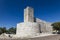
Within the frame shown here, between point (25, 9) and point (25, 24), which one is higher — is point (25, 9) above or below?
above

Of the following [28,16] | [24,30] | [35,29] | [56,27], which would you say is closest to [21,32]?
[24,30]

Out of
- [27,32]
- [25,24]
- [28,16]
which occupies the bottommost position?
[27,32]

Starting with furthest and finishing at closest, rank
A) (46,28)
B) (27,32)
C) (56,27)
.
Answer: (56,27), (46,28), (27,32)

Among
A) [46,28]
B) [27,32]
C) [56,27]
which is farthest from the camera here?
[56,27]

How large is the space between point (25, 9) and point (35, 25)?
41.4ft

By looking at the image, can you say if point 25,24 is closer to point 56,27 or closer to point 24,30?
point 24,30

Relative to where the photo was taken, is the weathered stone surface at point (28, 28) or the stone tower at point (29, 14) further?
the stone tower at point (29, 14)

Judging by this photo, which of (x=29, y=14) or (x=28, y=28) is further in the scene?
(x=29, y=14)

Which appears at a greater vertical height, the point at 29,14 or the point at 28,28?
the point at 29,14

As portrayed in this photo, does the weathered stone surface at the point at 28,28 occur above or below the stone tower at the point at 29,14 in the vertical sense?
below

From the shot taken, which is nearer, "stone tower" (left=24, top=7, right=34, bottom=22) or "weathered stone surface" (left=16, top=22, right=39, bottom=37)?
"weathered stone surface" (left=16, top=22, right=39, bottom=37)

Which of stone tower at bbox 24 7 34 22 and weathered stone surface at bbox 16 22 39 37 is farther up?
stone tower at bbox 24 7 34 22

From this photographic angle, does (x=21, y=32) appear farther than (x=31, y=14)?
No

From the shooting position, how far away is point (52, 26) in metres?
54.1
